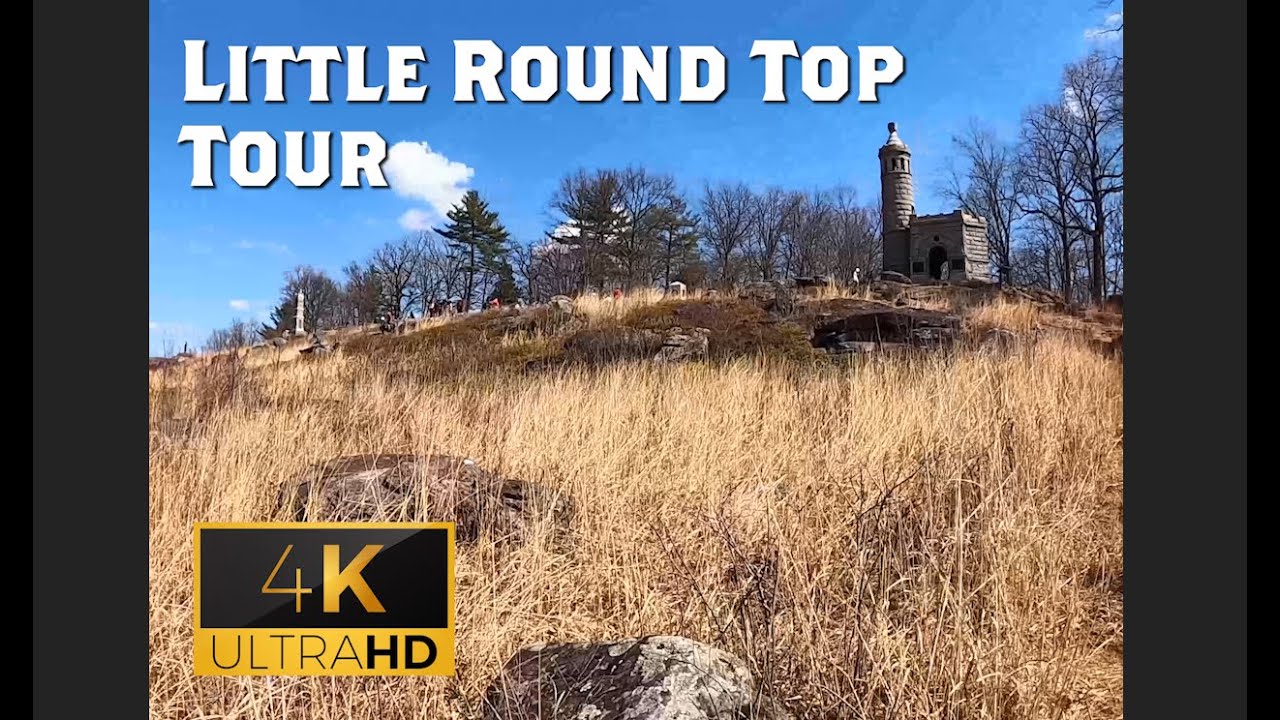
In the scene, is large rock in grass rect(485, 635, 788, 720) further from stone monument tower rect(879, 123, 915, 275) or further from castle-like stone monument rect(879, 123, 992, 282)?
castle-like stone monument rect(879, 123, 992, 282)

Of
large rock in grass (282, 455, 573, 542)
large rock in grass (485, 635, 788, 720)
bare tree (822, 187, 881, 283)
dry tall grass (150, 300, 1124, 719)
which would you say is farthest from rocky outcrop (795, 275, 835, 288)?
large rock in grass (485, 635, 788, 720)

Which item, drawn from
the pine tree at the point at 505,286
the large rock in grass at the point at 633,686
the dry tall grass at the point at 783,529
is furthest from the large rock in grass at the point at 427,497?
the pine tree at the point at 505,286

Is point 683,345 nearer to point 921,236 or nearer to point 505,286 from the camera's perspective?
point 505,286

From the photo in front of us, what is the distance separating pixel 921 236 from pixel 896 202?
1.73 meters

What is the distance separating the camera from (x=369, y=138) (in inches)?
107

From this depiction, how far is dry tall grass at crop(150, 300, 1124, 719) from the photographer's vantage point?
79.0 inches

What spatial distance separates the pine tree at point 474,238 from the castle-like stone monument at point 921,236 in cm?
275

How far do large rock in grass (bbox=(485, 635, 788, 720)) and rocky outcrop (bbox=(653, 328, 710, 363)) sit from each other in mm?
5174

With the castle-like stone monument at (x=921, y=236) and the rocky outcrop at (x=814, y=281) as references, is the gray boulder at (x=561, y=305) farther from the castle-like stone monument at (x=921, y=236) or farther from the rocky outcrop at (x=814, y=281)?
the castle-like stone monument at (x=921, y=236)

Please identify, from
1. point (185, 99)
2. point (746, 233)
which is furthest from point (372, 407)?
point (746, 233)

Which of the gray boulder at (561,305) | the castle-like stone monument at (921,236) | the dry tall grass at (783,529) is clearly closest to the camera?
the dry tall grass at (783,529)

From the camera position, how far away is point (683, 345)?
7.72 meters

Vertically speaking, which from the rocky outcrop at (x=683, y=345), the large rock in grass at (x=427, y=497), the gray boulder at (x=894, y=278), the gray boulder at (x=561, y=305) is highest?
the gray boulder at (x=894, y=278)

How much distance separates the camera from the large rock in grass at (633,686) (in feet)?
5.23
